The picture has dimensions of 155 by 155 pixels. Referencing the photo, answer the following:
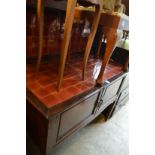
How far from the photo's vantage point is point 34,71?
119 centimetres

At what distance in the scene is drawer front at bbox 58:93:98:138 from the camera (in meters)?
0.97

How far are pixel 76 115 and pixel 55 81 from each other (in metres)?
0.30

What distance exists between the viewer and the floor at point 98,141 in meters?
1.31

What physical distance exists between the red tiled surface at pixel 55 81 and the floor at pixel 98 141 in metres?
0.53

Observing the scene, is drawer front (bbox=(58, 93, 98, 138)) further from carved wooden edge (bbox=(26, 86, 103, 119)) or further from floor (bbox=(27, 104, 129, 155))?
floor (bbox=(27, 104, 129, 155))

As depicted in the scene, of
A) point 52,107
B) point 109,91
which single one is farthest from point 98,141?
point 52,107

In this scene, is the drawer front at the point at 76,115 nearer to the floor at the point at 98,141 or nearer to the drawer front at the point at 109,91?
the drawer front at the point at 109,91

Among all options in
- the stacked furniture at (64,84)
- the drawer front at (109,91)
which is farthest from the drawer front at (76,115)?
the drawer front at (109,91)

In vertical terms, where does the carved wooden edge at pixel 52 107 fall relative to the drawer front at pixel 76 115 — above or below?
above

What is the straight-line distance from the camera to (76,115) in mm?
1070

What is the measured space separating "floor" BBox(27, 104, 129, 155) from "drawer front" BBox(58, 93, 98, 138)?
28cm

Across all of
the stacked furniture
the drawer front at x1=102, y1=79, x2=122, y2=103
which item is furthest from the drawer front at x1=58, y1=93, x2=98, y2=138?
the drawer front at x1=102, y1=79, x2=122, y2=103
